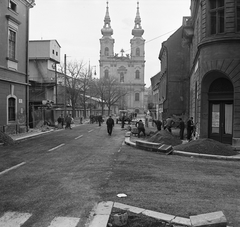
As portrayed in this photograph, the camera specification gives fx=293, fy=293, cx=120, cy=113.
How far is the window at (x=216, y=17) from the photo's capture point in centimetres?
1546

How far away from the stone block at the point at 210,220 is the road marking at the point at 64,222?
1983 millimetres

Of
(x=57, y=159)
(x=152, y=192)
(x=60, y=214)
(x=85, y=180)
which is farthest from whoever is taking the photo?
(x=57, y=159)

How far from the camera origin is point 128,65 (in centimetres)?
11012

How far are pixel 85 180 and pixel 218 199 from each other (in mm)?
3461

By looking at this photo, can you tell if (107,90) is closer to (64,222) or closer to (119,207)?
(119,207)

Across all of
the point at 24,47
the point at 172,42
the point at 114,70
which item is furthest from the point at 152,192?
the point at 114,70

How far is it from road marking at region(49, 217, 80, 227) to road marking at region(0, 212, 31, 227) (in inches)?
21.9

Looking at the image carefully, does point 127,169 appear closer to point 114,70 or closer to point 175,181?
point 175,181

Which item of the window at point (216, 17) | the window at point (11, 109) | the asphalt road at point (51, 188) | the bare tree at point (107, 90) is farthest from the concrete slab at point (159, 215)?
the bare tree at point (107, 90)

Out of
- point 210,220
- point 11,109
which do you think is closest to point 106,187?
point 210,220

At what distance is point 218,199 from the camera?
6.40 meters

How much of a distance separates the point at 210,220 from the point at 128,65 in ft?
352

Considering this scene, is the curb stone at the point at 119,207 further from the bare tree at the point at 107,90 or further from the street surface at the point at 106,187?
the bare tree at the point at 107,90

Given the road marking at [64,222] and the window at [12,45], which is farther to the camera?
the window at [12,45]
